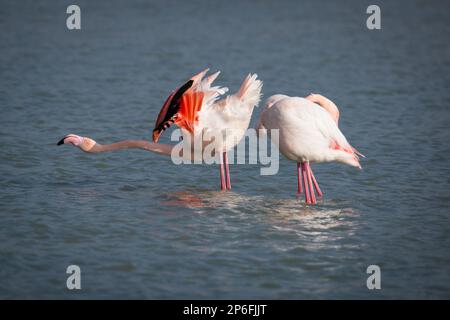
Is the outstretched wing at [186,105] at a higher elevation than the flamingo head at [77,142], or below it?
higher

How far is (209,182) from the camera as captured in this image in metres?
8.49

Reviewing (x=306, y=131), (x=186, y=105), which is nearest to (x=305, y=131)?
(x=306, y=131)

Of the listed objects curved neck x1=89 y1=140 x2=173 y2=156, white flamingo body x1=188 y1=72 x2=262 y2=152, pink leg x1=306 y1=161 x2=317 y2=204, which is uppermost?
white flamingo body x1=188 y1=72 x2=262 y2=152

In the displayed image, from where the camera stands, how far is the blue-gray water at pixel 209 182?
5.99 metres

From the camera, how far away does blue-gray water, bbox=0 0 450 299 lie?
19.6 ft

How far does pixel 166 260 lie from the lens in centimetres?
622

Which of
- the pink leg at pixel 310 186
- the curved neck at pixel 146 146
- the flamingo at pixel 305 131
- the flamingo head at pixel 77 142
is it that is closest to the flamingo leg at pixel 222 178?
the curved neck at pixel 146 146

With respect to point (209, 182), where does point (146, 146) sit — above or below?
above

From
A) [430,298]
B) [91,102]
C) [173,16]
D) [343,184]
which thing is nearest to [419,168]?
[343,184]

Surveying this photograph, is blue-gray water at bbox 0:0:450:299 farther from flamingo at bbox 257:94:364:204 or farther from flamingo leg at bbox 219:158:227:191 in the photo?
flamingo at bbox 257:94:364:204

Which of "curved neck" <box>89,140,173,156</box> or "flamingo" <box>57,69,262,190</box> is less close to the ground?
"flamingo" <box>57,69,262,190</box>

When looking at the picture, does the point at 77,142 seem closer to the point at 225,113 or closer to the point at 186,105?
the point at 186,105

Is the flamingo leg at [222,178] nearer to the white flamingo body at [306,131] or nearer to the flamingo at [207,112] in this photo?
the flamingo at [207,112]

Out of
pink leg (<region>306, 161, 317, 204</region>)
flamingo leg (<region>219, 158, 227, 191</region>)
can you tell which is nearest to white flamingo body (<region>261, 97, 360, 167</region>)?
pink leg (<region>306, 161, 317, 204</region>)
